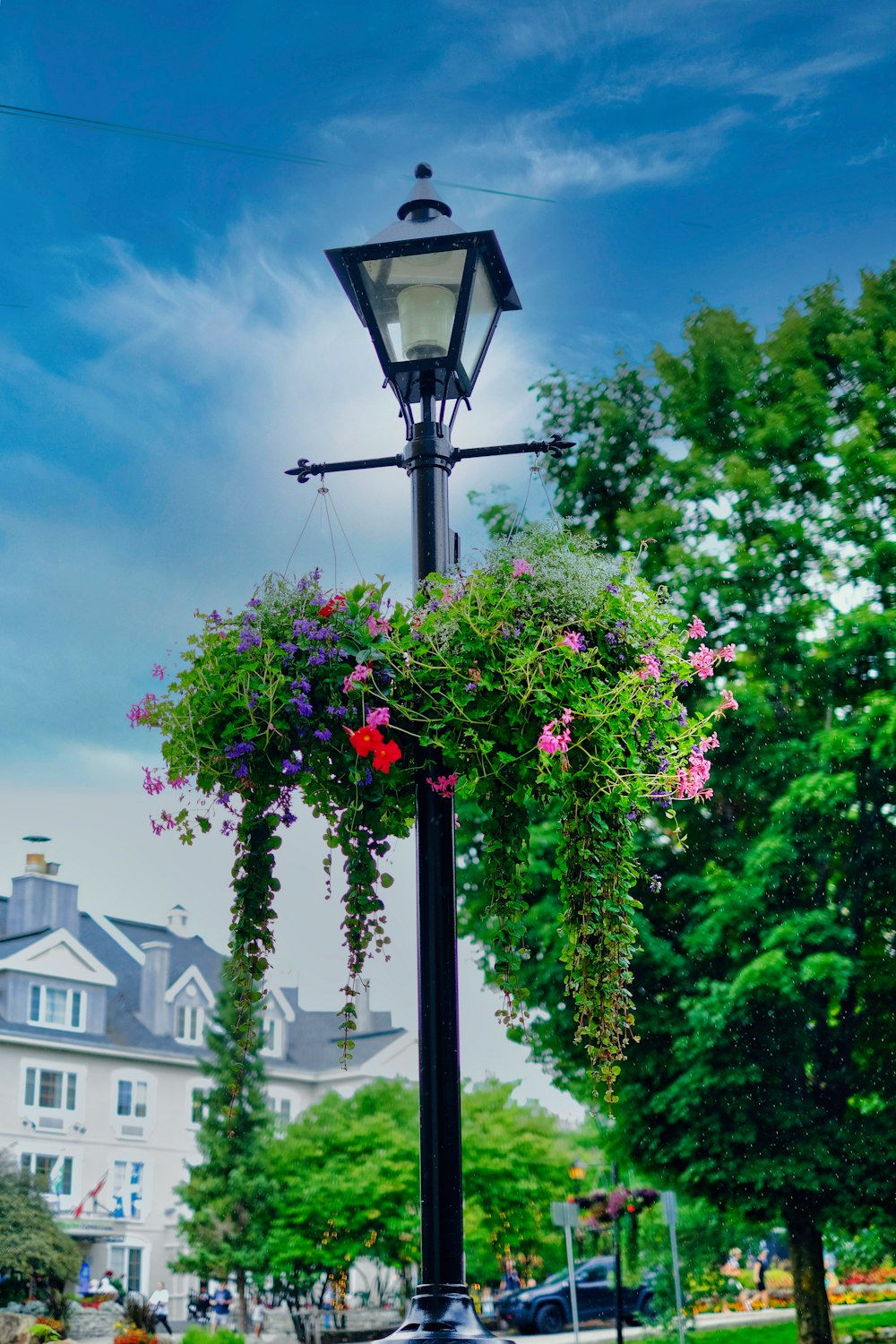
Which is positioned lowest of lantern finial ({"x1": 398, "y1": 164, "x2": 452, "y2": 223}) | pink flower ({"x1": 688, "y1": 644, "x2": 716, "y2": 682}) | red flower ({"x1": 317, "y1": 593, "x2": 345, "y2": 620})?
pink flower ({"x1": 688, "y1": 644, "x2": 716, "y2": 682})

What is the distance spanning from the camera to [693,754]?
2.92 metres

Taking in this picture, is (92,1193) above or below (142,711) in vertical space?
below

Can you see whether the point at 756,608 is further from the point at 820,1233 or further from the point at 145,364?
the point at 145,364

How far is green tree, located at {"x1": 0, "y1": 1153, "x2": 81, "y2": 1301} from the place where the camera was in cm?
2019

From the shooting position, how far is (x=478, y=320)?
3.21 meters

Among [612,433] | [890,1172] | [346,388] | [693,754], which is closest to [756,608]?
[612,433]

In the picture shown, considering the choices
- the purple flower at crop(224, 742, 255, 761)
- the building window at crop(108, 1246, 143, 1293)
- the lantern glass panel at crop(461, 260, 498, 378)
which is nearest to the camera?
the purple flower at crop(224, 742, 255, 761)

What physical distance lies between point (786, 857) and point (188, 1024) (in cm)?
2559

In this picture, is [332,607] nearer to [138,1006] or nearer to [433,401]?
[433,401]

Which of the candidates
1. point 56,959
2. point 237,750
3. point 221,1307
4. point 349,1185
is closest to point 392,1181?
point 349,1185

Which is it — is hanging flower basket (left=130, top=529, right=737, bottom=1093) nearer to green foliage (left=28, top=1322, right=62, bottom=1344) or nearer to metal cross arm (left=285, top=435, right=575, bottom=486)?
metal cross arm (left=285, top=435, right=575, bottom=486)

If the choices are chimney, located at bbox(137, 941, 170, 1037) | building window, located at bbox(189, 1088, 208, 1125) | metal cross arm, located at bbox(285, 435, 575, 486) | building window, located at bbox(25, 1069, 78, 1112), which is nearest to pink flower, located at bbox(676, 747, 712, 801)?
metal cross arm, located at bbox(285, 435, 575, 486)

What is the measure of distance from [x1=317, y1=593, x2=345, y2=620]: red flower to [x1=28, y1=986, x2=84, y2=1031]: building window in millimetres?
28138

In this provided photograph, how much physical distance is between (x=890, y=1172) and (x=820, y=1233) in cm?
114
